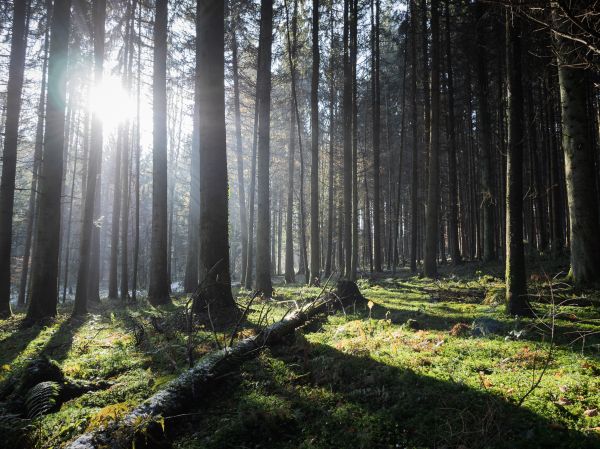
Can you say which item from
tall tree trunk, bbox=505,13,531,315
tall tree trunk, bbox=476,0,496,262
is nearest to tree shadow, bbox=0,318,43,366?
tall tree trunk, bbox=505,13,531,315

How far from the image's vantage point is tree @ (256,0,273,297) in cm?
1216

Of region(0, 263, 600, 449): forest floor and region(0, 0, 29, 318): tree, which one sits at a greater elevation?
region(0, 0, 29, 318): tree

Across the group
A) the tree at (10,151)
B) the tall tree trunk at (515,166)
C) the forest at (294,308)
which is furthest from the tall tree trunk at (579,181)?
the tree at (10,151)

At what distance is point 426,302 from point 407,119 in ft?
71.0

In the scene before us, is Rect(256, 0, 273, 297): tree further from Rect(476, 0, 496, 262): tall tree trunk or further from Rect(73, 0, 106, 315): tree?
Rect(476, 0, 496, 262): tall tree trunk

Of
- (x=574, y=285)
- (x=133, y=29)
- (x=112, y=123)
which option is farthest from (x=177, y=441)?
(x=112, y=123)

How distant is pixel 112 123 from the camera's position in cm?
2025

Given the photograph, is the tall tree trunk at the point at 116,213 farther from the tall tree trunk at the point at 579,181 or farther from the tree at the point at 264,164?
the tall tree trunk at the point at 579,181

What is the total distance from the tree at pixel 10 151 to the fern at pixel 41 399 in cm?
929

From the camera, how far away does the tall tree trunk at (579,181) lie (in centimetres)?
805

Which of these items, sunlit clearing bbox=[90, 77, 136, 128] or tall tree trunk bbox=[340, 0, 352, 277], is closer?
tall tree trunk bbox=[340, 0, 352, 277]

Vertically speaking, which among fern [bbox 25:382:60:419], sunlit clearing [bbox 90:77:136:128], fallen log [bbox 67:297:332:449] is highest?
sunlit clearing [bbox 90:77:136:128]

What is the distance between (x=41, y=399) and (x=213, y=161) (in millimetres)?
5620

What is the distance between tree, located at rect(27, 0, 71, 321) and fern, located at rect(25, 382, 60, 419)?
7.04 metres
